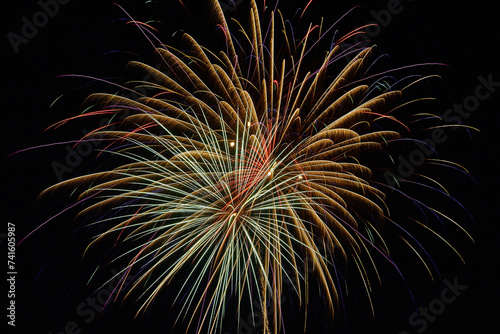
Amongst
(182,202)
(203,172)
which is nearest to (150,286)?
(182,202)

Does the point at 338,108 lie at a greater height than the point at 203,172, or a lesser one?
lesser

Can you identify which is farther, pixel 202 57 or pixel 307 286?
pixel 307 286

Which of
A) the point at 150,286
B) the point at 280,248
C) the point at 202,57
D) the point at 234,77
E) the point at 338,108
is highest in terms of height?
the point at 202,57

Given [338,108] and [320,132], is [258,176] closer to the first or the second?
[320,132]

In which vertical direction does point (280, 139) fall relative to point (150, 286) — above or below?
above

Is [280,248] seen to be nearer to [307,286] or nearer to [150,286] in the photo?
[307,286]

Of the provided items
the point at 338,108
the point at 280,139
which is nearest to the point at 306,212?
the point at 280,139

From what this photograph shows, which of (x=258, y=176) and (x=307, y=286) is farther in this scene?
(x=307, y=286)

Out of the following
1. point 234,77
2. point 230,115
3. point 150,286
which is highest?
point 234,77

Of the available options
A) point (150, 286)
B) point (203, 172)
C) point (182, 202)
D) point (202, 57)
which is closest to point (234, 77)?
point (202, 57)
